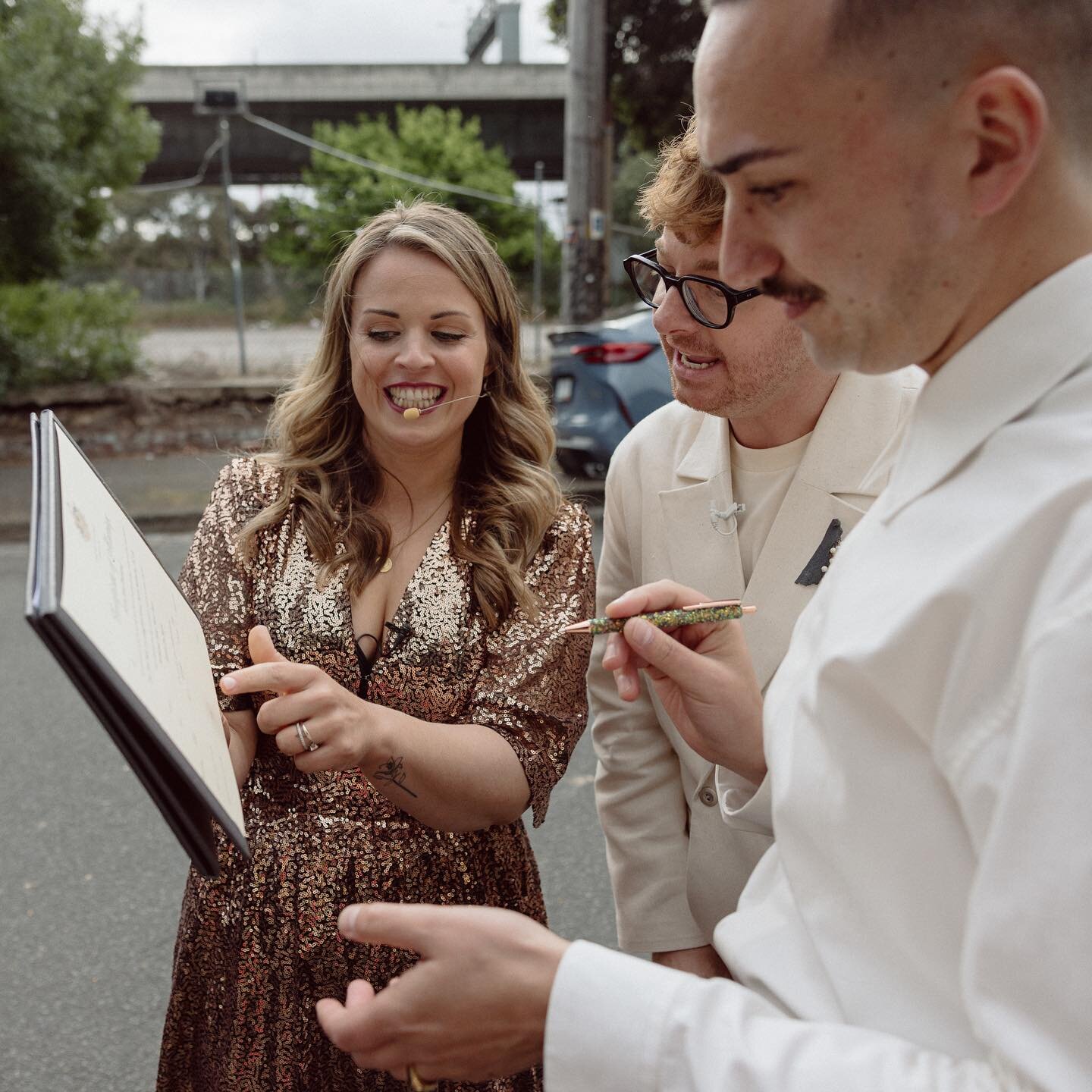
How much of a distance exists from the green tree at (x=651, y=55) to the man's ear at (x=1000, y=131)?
522 inches

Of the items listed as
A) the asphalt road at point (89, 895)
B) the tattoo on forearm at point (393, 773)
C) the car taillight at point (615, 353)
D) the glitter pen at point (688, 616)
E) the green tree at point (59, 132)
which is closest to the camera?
the glitter pen at point (688, 616)

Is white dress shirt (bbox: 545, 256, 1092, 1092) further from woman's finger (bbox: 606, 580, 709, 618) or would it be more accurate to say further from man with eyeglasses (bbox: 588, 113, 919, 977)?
man with eyeglasses (bbox: 588, 113, 919, 977)

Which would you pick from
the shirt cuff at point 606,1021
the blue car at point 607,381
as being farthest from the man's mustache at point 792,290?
the blue car at point 607,381

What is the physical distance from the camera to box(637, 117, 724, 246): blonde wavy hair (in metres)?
1.62

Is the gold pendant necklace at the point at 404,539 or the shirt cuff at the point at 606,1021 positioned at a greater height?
the gold pendant necklace at the point at 404,539

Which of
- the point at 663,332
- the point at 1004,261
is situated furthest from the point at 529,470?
the point at 1004,261

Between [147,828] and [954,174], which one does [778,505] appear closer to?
[954,174]

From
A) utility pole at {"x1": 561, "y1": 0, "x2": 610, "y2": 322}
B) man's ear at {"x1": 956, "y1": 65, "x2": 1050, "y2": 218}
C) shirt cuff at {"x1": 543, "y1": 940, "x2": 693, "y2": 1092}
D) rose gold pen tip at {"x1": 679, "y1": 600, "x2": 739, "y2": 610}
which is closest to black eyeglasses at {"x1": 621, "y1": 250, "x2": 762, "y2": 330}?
rose gold pen tip at {"x1": 679, "y1": 600, "x2": 739, "y2": 610}

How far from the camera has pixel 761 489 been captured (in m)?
1.82

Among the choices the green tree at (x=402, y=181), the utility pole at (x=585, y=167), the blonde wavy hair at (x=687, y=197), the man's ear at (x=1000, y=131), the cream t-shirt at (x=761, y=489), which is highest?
the green tree at (x=402, y=181)

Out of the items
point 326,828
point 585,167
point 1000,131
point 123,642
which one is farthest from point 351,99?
point 1000,131

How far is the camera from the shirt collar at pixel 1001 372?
861 mm

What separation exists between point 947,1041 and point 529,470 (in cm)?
134

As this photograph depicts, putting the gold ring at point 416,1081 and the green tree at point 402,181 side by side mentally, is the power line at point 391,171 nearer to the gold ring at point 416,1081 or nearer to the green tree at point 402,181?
the green tree at point 402,181
